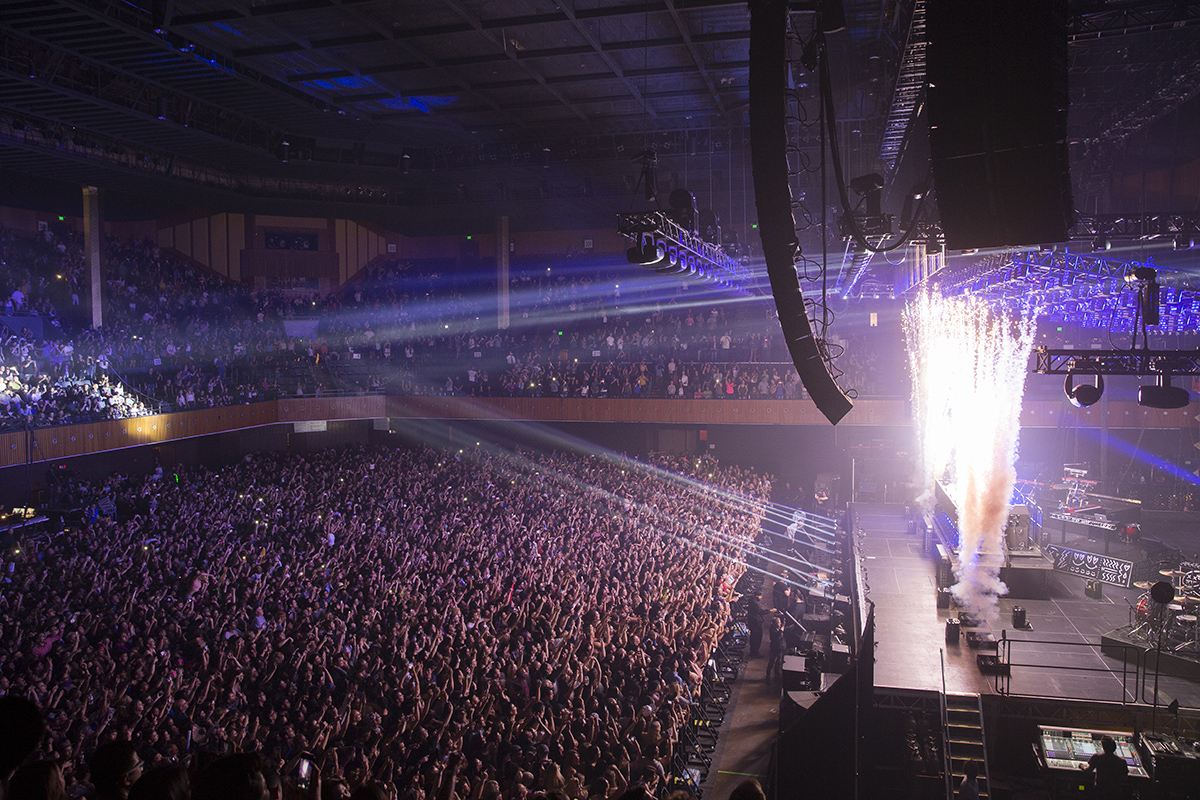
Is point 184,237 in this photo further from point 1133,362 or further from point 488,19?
point 1133,362

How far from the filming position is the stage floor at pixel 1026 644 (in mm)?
9898

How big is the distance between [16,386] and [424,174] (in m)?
9.53

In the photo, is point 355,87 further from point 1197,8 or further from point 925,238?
point 1197,8

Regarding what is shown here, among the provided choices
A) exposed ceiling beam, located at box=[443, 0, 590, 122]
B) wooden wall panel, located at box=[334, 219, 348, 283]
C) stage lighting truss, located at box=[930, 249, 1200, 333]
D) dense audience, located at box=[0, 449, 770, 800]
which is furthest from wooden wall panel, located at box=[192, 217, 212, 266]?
stage lighting truss, located at box=[930, 249, 1200, 333]

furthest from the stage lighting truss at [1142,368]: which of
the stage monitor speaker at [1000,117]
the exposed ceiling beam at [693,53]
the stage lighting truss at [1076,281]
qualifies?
the stage monitor speaker at [1000,117]

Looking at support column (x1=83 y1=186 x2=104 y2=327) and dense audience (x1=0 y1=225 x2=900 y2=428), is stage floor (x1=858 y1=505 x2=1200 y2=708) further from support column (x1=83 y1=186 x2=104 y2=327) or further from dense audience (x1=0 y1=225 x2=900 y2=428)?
support column (x1=83 y1=186 x2=104 y2=327)

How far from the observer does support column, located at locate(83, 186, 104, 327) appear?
720 inches

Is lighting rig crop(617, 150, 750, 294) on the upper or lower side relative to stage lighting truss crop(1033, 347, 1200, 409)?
upper

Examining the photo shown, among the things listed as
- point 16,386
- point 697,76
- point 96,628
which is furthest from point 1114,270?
point 16,386

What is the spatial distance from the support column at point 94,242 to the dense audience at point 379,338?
0.22m

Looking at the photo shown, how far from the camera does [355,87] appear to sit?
45.4ft

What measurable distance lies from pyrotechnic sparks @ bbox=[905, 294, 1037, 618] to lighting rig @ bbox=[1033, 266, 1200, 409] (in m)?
5.43

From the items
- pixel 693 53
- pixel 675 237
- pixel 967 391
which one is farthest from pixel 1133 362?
pixel 967 391

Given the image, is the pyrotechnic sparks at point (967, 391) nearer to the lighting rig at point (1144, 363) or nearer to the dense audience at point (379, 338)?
the dense audience at point (379, 338)
